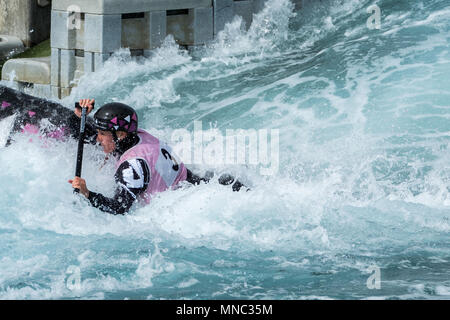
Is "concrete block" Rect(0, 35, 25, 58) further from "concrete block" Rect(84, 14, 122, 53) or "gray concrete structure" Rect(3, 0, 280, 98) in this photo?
"concrete block" Rect(84, 14, 122, 53)

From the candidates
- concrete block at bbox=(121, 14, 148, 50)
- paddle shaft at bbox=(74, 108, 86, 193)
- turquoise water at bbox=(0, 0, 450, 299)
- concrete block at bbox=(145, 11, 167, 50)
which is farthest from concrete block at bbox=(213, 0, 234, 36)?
paddle shaft at bbox=(74, 108, 86, 193)

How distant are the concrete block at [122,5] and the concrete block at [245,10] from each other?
931mm

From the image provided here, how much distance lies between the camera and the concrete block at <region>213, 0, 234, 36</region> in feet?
40.0

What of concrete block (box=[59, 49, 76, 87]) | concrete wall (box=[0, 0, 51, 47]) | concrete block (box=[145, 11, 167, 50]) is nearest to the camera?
concrete block (box=[59, 49, 76, 87])

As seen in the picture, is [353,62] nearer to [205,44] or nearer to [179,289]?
[205,44]

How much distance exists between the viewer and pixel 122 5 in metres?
11.0

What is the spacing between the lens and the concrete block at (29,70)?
1173 centimetres

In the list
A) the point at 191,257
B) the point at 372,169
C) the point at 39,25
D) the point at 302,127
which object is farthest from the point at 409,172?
the point at 39,25

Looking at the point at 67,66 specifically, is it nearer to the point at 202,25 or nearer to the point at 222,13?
the point at 202,25

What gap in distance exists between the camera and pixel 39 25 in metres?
13.6

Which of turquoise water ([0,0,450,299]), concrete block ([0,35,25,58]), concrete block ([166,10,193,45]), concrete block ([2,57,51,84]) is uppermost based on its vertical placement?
concrete block ([166,10,193,45])

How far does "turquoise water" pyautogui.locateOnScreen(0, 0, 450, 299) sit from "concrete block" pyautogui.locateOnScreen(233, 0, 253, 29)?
49 cm

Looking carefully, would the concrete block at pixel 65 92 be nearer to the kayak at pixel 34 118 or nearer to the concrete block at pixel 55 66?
the concrete block at pixel 55 66

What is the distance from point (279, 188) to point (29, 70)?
569cm
